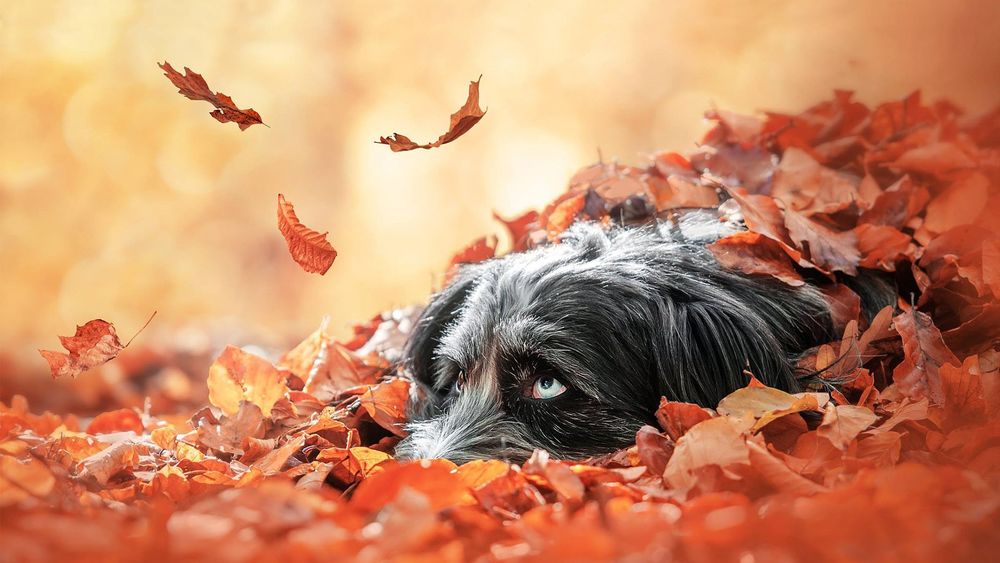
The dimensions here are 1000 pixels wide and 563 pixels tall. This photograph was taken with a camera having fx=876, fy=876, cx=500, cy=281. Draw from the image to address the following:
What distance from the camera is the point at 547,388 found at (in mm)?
2633

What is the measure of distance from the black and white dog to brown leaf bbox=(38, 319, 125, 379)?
846 millimetres

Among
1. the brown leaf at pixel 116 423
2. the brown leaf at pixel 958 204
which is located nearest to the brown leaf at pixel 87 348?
the brown leaf at pixel 116 423

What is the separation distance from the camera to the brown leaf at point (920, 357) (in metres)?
2.28

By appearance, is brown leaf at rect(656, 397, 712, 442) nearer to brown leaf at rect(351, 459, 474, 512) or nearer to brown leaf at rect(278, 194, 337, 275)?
brown leaf at rect(351, 459, 474, 512)

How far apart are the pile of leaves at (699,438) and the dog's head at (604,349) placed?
0.12 meters

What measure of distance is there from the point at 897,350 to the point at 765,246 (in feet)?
1.63

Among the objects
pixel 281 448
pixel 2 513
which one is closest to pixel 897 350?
pixel 281 448

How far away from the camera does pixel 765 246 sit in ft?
9.09

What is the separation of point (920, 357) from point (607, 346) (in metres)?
0.84

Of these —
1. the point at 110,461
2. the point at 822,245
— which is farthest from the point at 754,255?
the point at 110,461

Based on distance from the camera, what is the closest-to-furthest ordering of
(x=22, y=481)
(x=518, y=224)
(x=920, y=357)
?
(x=22, y=481)
(x=920, y=357)
(x=518, y=224)

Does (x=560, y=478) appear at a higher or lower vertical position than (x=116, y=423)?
lower

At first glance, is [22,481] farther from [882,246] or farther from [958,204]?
[958,204]

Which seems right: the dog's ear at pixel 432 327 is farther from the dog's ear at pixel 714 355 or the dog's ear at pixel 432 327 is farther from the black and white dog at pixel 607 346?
the dog's ear at pixel 714 355
